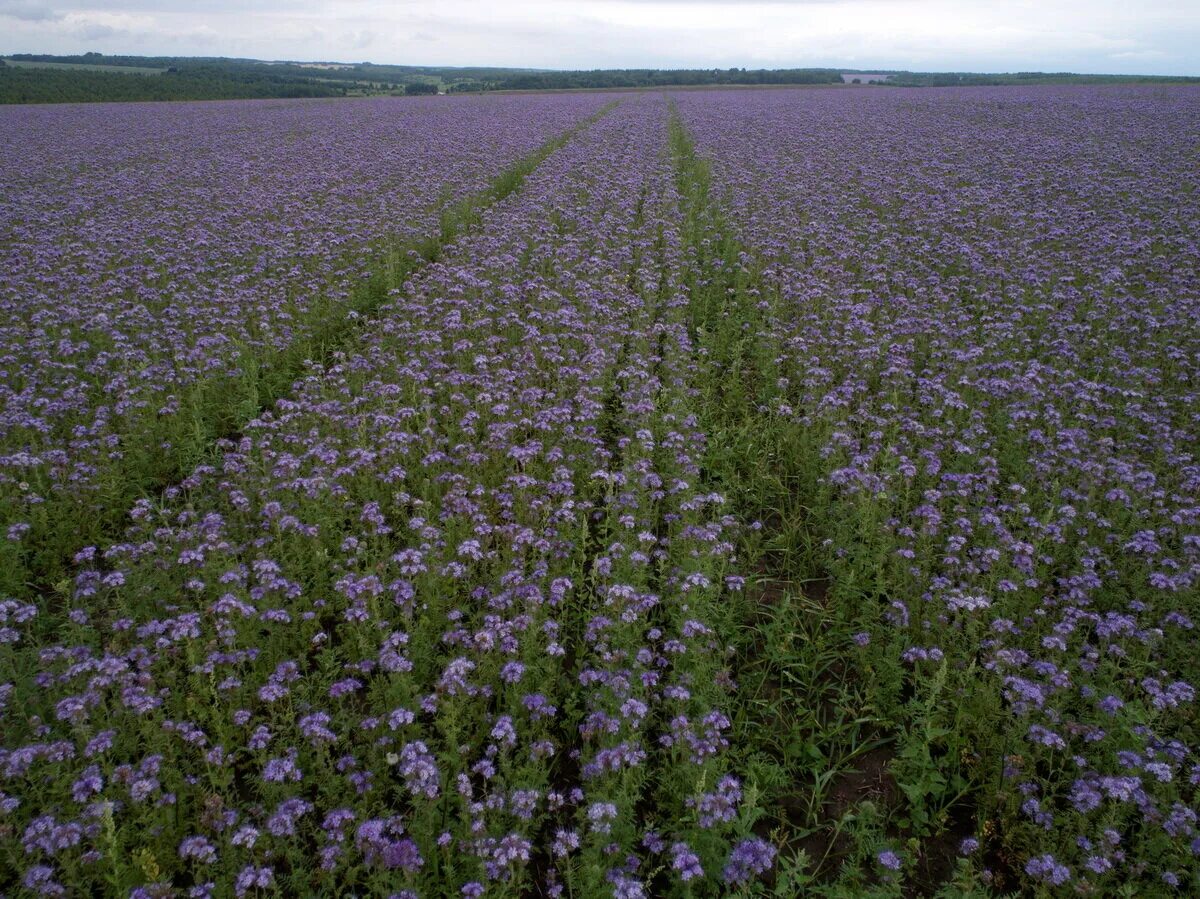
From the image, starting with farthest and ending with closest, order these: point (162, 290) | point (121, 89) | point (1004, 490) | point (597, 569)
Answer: point (121, 89) < point (162, 290) < point (1004, 490) < point (597, 569)

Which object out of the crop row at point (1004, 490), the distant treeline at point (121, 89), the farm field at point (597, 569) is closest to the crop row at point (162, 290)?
the farm field at point (597, 569)

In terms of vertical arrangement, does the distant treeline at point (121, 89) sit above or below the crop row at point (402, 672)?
above

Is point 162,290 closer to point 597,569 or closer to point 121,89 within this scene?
point 597,569

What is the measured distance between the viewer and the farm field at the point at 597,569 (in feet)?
11.5

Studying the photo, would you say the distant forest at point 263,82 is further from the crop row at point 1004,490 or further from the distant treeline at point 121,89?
the crop row at point 1004,490

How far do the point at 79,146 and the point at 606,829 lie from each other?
30.1m

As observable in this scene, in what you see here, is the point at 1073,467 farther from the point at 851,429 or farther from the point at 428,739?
the point at 428,739

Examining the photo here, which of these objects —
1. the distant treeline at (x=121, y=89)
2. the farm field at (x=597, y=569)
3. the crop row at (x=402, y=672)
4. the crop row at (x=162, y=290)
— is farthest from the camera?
the distant treeline at (x=121, y=89)

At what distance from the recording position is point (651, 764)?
13.6 ft

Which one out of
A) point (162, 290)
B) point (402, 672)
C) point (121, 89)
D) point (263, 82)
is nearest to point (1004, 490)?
point (402, 672)

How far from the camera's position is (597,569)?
486 cm

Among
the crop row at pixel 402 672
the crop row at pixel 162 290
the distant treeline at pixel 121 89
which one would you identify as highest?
the distant treeline at pixel 121 89

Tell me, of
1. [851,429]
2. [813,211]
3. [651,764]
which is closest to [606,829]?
[651,764]

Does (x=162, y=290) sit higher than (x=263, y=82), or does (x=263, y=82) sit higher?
(x=263, y=82)
